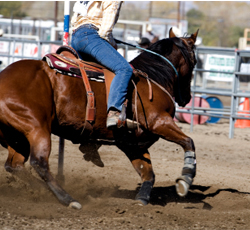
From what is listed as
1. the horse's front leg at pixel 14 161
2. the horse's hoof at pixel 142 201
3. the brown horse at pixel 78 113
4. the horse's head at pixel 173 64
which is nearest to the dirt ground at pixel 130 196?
the horse's hoof at pixel 142 201

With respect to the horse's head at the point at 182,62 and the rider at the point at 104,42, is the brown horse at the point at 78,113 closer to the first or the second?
the horse's head at the point at 182,62

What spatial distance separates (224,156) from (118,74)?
422cm

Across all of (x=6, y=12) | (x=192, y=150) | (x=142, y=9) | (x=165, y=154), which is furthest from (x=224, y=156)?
(x=142, y=9)

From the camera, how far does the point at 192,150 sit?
4449 millimetres

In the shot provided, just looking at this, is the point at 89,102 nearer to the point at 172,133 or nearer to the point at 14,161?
the point at 172,133

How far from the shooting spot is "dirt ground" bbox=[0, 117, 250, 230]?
3688 millimetres

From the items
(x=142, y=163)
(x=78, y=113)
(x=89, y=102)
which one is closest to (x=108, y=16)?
(x=89, y=102)

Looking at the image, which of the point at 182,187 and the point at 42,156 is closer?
the point at 42,156

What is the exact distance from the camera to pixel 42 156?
3.92m

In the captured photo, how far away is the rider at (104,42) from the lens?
4328 millimetres

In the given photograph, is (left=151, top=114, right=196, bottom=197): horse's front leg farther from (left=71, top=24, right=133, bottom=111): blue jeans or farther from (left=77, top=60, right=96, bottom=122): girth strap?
(left=77, top=60, right=96, bottom=122): girth strap

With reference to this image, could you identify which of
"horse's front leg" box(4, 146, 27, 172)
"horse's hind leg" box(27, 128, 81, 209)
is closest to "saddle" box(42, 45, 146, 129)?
"horse's hind leg" box(27, 128, 81, 209)

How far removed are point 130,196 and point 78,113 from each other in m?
1.44

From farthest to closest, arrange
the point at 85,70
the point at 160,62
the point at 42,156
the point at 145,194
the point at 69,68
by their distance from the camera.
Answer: the point at 160,62 → the point at 145,194 → the point at 85,70 → the point at 69,68 → the point at 42,156
